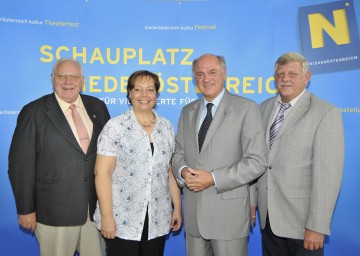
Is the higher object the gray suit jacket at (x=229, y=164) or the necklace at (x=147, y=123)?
the necklace at (x=147, y=123)

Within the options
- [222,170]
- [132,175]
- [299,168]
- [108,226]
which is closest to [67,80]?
[132,175]

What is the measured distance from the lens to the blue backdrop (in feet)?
10.7

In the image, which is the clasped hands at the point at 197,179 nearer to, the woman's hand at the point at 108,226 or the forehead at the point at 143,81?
the woman's hand at the point at 108,226

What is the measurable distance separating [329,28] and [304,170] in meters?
1.84

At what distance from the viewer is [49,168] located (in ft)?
7.79

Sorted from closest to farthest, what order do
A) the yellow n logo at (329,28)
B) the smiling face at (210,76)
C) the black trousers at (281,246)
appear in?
1. the black trousers at (281,246)
2. the smiling face at (210,76)
3. the yellow n logo at (329,28)

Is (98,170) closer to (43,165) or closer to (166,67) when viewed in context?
(43,165)

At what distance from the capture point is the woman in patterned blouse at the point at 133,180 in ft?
7.02

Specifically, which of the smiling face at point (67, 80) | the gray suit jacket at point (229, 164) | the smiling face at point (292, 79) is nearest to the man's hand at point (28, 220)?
the smiling face at point (67, 80)

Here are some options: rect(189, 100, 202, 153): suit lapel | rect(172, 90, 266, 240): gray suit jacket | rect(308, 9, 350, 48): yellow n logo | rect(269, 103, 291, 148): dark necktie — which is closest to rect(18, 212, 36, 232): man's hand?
rect(172, 90, 266, 240): gray suit jacket

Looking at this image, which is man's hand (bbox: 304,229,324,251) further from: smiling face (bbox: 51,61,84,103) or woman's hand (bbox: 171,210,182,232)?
smiling face (bbox: 51,61,84,103)

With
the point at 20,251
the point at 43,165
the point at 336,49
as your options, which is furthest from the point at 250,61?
the point at 20,251

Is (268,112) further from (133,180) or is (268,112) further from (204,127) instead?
(133,180)

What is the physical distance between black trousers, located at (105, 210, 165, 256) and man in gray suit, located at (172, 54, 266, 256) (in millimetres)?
310
